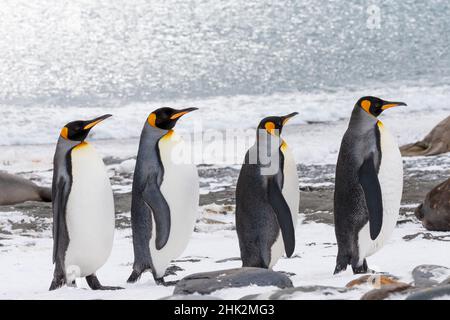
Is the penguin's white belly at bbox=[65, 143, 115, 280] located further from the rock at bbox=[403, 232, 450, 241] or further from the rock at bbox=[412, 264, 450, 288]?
the rock at bbox=[403, 232, 450, 241]

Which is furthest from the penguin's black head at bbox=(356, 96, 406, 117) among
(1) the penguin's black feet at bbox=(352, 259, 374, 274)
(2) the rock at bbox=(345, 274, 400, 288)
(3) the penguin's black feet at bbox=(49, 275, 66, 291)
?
(3) the penguin's black feet at bbox=(49, 275, 66, 291)

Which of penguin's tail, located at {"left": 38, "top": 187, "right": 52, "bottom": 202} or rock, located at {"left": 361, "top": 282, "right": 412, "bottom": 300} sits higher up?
rock, located at {"left": 361, "top": 282, "right": 412, "bottom": 300}

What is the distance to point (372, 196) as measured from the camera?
4.64m

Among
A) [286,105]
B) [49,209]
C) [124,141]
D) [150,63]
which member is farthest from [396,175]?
[150,63]

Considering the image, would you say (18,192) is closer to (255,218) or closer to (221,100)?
(255,218)

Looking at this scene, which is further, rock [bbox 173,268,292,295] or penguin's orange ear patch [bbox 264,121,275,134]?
penguin's orange ear patch [bbox 264,121,275,134]

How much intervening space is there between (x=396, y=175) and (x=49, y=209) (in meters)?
3.92

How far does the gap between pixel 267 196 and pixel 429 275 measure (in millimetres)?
984

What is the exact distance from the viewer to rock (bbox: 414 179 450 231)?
587cm

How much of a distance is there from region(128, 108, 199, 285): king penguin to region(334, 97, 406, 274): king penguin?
0.77 m

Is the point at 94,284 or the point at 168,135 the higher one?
the point at 168,135

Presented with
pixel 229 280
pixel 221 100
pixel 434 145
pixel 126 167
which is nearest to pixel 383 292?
pixel 229 280

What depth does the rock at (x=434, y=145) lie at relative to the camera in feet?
32.8

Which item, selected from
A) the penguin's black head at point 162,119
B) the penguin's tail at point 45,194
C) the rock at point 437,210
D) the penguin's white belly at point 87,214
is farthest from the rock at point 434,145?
the penguin's white belly at point 87,214
